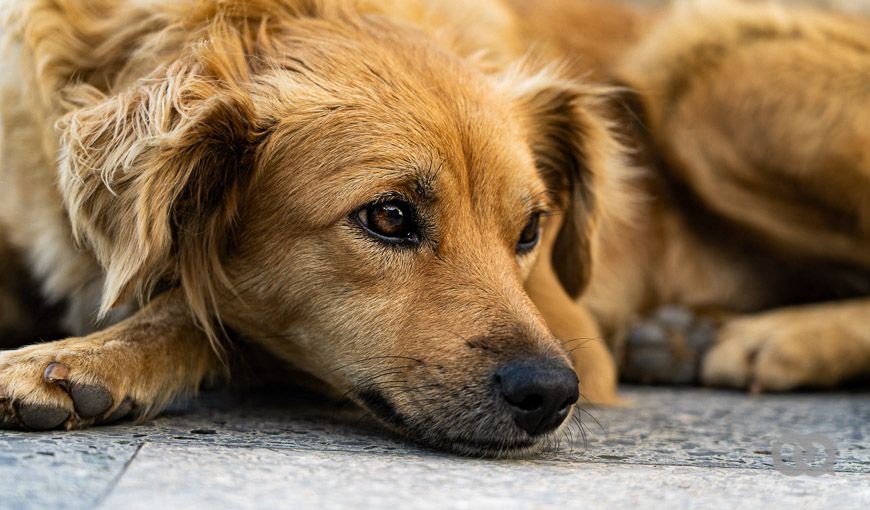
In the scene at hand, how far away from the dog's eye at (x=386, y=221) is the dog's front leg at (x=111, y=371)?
2.03ft

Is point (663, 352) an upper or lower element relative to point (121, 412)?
upper

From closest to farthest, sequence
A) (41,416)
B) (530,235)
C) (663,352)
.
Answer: (41,416)
(530,235)
(663,352)

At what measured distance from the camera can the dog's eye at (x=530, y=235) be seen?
2.93m

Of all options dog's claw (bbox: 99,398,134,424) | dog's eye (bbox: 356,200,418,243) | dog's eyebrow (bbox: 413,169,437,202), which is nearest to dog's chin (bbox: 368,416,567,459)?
dog's eye (bbox: 356,200,418,243)

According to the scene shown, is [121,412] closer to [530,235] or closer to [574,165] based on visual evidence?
[530,235]

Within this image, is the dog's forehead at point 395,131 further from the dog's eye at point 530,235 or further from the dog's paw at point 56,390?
the dog's paw at point 56,390

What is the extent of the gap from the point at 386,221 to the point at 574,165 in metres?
1.17

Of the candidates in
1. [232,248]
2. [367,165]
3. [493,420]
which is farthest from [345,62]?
[493,420]

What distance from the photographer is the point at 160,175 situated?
2422 millimetres

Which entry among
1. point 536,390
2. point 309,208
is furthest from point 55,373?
point 536,390

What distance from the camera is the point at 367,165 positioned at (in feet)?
8.28

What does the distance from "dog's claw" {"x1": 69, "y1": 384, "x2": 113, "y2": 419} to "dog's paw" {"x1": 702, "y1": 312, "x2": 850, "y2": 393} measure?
250cm
